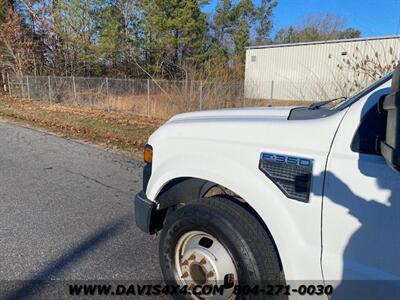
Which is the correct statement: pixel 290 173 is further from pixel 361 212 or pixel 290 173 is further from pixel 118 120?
pixel 118 120

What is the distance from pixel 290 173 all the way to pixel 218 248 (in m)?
0.73

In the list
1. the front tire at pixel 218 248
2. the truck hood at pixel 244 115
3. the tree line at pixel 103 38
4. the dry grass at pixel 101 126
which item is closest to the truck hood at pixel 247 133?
the truck hood at pixel 244 115

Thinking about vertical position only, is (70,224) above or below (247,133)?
below

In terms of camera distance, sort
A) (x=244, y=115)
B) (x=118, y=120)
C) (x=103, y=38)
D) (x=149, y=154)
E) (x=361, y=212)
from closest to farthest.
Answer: (x=361, y=212) < (x=244, y=115) < (x=149, y=154) < (x=118, y=120) < (x=103, y=38)

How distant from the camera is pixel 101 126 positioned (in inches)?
394

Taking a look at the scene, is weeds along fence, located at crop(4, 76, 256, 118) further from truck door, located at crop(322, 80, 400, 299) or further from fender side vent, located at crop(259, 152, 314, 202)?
truck door, located at crop(322, 80, 400, 299)

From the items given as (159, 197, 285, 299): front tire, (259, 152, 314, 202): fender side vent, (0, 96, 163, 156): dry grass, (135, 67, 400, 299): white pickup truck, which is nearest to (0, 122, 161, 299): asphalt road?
(159, 197, 285, 299): front tire

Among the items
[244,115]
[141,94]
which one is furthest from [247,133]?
[141,94]

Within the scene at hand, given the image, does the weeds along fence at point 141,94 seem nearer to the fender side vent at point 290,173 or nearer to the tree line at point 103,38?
the tree line at point 103,38

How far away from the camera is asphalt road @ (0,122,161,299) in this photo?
2.84 m

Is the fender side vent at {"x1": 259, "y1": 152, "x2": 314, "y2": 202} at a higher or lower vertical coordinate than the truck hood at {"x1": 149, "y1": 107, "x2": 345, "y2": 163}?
lower

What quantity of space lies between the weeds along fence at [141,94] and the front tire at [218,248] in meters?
10.0

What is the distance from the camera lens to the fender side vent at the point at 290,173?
1.67 metres

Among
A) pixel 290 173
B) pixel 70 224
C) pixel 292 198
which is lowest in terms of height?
pixel 70 224
